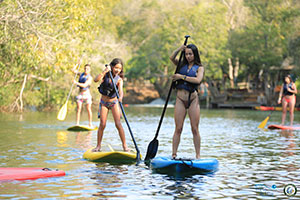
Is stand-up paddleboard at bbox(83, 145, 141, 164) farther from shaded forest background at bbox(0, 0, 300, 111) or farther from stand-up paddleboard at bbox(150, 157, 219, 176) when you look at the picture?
shaded forest background at bbox(0, 0, 300, 111)

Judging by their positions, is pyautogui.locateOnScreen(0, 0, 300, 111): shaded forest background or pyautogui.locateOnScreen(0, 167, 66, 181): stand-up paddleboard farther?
pyautogui.locateOnScreen(0, 0, 300, 111): shaded forest background

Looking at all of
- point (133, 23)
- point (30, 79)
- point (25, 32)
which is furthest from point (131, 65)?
point (25, 32)

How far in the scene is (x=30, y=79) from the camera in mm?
31391

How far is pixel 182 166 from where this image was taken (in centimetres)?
916

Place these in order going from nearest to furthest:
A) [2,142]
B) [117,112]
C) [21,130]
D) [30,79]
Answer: [117,112]
[2,142]
[21,130]
[30,79]

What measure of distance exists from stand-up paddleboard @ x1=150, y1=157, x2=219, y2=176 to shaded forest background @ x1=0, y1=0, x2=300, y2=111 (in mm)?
9799

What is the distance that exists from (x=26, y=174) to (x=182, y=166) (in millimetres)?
2374

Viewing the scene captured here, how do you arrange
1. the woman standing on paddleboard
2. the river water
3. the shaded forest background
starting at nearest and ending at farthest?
the river water, the woman standing on paddleboard, the shaded forest background

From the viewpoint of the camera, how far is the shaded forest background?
1967cm

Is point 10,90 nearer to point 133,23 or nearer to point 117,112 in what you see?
point 117,112

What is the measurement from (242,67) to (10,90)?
3486 cm

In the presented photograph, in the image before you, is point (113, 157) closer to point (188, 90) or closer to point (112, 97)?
point (112, 97)

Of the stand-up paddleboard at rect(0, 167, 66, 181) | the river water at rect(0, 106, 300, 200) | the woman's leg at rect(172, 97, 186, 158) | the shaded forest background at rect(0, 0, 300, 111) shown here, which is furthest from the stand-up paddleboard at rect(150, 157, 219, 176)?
the shaded forest background at rect(0, 0, 300, 111)

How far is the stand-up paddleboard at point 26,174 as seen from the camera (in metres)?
8.46
